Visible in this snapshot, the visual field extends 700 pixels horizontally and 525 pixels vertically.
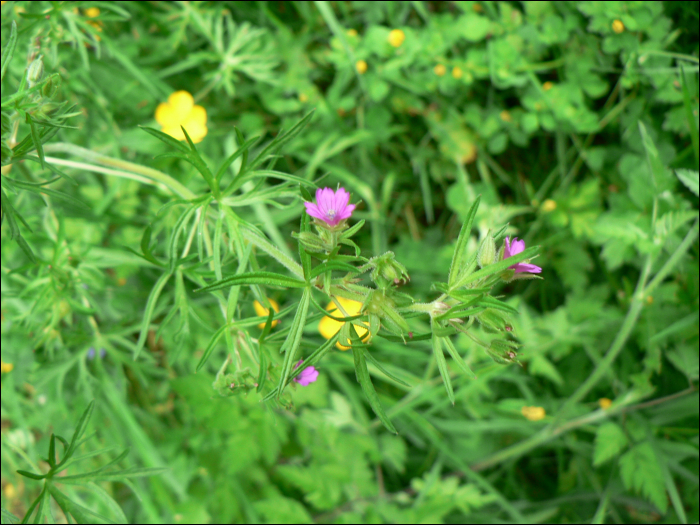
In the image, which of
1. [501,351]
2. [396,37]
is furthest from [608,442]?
[396,37]

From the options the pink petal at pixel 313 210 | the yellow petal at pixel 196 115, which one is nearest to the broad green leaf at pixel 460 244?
the pink petal at pixel 313 210

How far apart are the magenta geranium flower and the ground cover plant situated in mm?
670

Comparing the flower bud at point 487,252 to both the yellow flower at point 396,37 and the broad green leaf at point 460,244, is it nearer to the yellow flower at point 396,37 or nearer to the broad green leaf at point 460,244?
the broad green leaf at point 460,244

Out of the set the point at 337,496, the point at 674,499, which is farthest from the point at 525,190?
the point at 337,496

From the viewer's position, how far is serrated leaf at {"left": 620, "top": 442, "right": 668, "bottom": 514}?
1686mm

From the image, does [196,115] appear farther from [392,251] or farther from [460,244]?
[460,244]

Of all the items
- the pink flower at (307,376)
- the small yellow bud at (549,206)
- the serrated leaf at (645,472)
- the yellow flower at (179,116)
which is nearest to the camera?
the pink flower at (307,376)

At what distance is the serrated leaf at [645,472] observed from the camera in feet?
5.53

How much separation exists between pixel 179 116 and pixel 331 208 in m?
1.47

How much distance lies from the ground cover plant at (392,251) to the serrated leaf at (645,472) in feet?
0.03

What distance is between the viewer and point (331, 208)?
92 cm

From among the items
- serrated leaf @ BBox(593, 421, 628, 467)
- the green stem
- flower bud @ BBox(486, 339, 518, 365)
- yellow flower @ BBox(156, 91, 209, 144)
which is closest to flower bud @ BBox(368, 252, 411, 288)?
flower bud @ BBox(486, 339, 518, 365)

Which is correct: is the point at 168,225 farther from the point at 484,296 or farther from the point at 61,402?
the point at 484,296

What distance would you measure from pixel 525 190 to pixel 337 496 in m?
1.60
